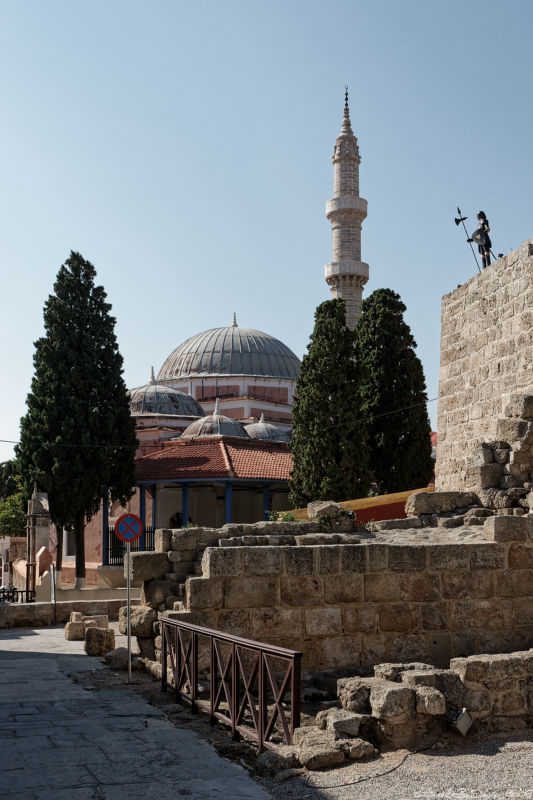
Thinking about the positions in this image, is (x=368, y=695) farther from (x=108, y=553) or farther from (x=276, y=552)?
(x=108, y=553)

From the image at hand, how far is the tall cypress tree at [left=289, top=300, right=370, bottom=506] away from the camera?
20.9 meters

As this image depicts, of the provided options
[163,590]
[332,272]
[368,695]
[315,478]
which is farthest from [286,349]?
[368,695]

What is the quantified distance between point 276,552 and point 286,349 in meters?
39.2

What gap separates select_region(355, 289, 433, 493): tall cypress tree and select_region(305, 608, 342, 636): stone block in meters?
15.2

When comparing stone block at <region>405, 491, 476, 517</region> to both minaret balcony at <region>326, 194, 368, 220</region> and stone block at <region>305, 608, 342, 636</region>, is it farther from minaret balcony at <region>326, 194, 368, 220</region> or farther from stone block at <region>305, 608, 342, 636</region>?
minaret balcony at <region>326, 194, 368, 220</region>

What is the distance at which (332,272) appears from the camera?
33.0 meters

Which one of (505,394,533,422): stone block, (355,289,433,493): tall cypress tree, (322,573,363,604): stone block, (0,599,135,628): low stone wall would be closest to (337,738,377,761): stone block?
(322,573,363,604): stone block

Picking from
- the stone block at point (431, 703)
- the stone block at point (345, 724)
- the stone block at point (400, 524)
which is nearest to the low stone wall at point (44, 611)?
the stone block at point (400, 524)

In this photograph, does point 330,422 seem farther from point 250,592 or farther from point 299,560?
point 250,592

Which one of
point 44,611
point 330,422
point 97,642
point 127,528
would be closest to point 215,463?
point 330,422

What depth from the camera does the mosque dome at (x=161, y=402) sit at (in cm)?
3681

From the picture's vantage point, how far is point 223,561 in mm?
7188

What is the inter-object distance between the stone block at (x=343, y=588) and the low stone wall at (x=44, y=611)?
8871mm

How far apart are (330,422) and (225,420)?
40.2 feet
